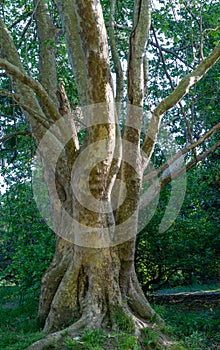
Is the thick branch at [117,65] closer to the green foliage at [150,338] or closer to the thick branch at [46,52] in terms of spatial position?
the thick branch at [46,52]

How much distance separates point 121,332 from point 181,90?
3412 millimetres

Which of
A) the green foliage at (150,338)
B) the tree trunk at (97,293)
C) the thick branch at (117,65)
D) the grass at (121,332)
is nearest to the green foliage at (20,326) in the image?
the grass at (121,332)

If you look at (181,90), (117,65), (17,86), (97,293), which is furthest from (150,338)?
(17,86)

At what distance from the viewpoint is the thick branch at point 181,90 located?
6.28m

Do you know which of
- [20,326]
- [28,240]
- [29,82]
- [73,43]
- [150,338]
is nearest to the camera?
[150,338]

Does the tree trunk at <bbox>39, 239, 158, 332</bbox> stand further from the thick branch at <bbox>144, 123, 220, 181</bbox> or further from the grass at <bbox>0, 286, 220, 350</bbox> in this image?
the thick branch at <bbox>144, 123, 220, 181</bbox>

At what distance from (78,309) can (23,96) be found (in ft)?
11.7

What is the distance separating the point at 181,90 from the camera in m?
6.28

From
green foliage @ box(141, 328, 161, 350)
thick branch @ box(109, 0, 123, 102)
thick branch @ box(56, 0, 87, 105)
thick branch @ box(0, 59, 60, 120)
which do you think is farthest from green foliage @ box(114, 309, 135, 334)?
thick branch @ box(109, 0, 123, 102)

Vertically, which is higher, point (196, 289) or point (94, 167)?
point (94, 167)

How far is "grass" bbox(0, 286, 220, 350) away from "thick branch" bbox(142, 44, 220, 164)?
263 cm

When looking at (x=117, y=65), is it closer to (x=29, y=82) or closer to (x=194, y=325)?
(x=29, y=82)

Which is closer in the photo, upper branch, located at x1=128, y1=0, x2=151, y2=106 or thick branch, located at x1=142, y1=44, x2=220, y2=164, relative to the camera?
upper branch, located at x1=128, y1=0, x2=151, y2=106

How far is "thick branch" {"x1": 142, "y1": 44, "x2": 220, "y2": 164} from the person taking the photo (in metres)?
6.28
